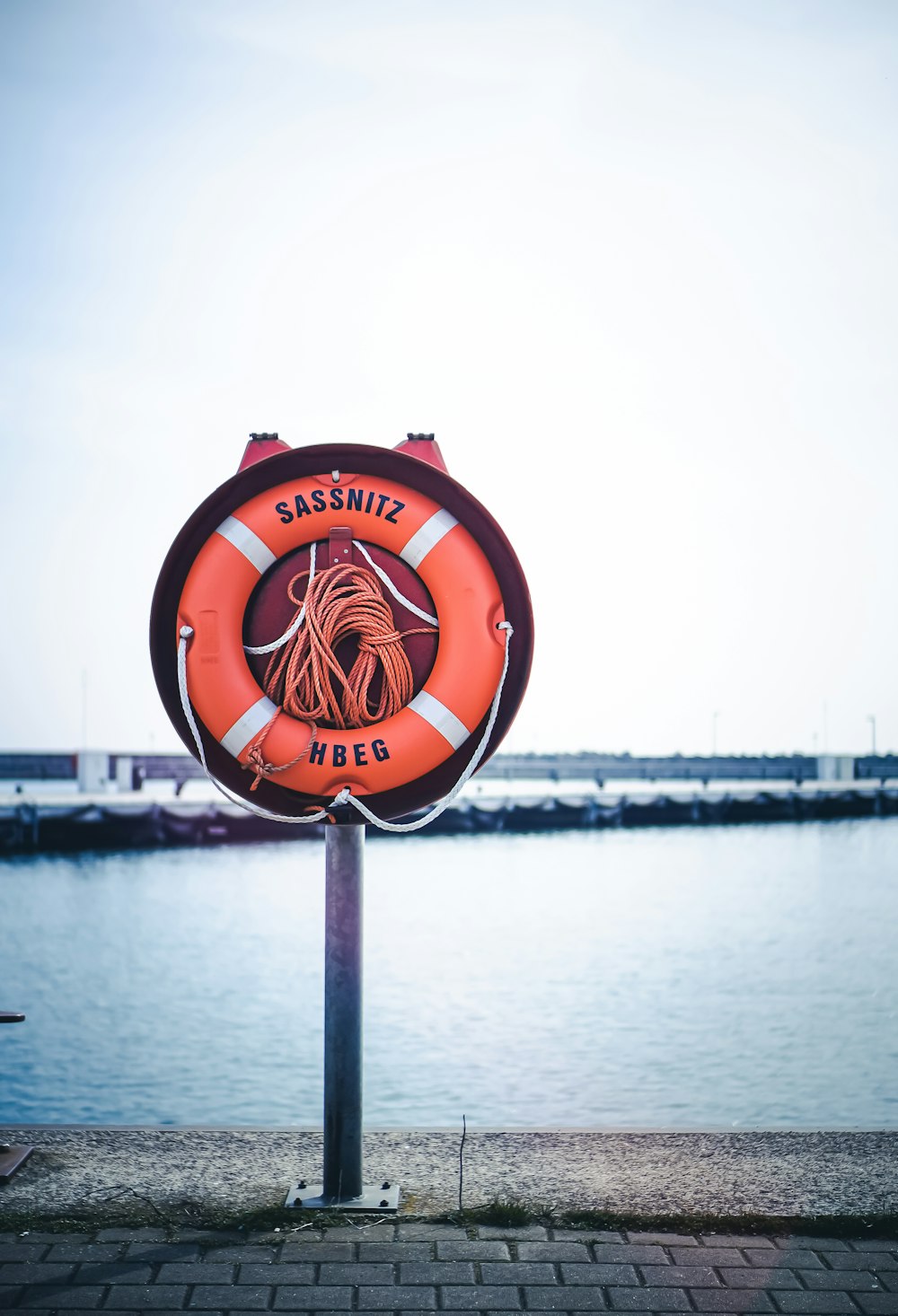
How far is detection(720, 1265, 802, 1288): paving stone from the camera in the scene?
2461 mm

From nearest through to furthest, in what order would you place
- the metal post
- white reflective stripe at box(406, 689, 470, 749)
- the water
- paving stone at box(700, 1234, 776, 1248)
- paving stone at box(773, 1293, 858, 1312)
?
paving stone at box(773, 1293, 858, 1312)
paving stone at box(700, 1234, 776, 1248)
the metal post
white reflective stripe at box(406, 689, 470, 749)
the water

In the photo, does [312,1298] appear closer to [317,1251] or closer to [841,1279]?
[317,1251]

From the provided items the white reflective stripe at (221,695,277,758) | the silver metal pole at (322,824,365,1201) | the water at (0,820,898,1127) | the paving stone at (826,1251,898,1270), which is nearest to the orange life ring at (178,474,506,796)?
the white reflective stripe at (221,695,277,758)

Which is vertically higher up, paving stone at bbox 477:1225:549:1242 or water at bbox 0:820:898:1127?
paving stone at bbox 477:1225:549:1242

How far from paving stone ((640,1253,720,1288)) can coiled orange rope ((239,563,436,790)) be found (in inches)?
56.3

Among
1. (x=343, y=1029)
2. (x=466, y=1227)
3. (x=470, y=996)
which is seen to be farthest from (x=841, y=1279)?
(x=470, y=996)

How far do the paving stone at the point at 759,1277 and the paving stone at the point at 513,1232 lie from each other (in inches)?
16.7

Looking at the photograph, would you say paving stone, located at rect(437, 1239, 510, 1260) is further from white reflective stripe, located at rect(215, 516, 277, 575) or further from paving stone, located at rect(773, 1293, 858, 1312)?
white reflective stripe, located at rect(215, 516, 277, 575)

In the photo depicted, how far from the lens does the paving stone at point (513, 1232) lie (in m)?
2.71

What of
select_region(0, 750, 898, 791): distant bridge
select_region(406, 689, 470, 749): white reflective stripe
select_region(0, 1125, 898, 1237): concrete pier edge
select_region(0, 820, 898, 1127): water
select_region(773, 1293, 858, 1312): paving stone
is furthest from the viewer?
select_region(0, 750, 898, 791): distant bridge

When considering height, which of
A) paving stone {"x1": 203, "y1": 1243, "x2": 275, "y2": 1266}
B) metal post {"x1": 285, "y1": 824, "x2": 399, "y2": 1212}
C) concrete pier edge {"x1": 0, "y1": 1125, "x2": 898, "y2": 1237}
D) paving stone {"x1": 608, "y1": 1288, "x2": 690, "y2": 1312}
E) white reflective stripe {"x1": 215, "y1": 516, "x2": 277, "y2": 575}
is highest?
white reflective stripe {"x1": 215, "y1": 516, "x2": 277, "y2": 575}

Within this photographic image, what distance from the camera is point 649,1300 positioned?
2.39m

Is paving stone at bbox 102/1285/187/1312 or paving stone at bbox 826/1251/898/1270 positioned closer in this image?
paving stone at bbox 102/1285/187/1312

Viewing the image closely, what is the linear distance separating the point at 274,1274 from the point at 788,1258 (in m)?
1.13
